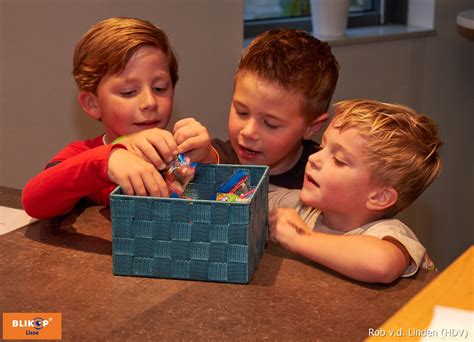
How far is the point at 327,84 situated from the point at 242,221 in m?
0.72

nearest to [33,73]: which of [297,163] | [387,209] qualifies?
[297,163]

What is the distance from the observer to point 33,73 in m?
2.27

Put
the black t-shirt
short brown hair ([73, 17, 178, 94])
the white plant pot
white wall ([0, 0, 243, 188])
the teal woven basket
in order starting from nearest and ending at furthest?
the teal woven basket → short brown hair ([73, 17, 178, 94]) → the black t-shirt → white wall ([0, 0, 243, 188]) → the white plant pot

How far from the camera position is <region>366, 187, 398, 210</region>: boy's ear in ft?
4.62

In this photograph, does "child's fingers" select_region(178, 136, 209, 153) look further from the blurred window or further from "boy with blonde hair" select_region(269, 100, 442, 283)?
the blurred window

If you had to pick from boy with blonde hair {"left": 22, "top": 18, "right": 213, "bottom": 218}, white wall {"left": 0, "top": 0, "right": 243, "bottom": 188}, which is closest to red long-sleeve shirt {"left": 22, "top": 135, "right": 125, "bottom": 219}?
boy with blonde hair {"left": 22, "top": 18, "right": 213, "bottom": 218}

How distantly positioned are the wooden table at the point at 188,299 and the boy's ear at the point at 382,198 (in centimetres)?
18

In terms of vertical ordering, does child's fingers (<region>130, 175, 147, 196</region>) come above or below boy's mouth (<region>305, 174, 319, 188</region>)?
above

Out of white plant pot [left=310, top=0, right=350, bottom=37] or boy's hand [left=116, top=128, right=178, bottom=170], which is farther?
white plant pot [left=310, top=0, right=350, bottom=37]

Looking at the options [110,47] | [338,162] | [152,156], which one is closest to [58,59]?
[110,47]

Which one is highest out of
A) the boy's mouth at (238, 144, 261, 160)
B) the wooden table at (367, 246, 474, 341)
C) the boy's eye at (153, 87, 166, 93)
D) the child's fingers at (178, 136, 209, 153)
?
the boy's eye at (153, 87, 166, 93)

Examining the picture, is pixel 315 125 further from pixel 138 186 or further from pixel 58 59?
pixel 58 59

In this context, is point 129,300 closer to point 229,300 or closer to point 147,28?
point 229,300

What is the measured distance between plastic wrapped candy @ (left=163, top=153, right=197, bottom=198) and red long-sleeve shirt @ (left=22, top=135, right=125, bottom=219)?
104 millimetres
